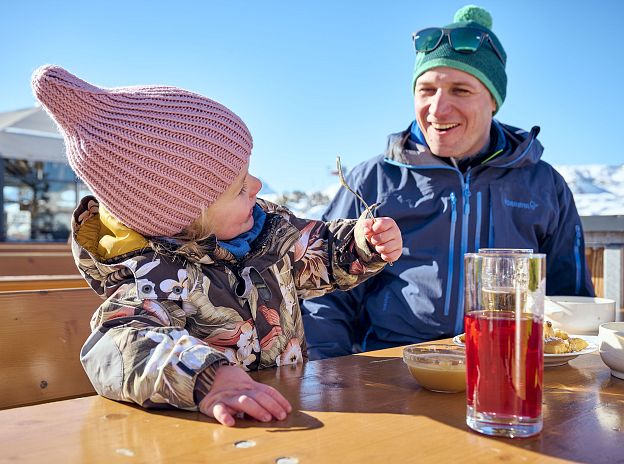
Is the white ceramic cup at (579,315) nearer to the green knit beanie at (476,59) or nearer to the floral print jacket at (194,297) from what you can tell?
the floral print jacket at (194,297)

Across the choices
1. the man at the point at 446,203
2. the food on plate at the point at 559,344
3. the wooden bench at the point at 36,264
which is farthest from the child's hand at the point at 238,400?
the wooden bench at the point at 36,264

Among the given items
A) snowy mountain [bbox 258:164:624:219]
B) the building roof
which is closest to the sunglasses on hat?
snowy mountain [bbox 258:164:624:219]

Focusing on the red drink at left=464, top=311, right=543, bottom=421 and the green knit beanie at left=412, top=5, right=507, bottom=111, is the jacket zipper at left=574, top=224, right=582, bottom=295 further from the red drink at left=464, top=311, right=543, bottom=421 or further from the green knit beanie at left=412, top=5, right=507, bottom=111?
the red drink at left=464, top=311, right=543, bottom=421

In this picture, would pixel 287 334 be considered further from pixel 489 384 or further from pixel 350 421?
pixel 489 384

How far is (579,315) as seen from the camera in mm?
1880

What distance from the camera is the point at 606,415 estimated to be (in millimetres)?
1067

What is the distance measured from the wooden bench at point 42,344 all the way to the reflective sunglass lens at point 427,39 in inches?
70.0

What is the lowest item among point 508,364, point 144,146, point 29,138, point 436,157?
point 508,364

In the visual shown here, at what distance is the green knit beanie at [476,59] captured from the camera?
270 cm

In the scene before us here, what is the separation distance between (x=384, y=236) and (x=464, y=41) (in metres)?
1.36

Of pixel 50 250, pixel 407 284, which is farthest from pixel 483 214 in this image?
pixel 50 250

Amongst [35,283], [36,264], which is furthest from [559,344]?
[36,264]

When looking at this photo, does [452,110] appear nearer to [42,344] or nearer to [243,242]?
[243,242]

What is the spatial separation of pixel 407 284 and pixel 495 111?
103cm
